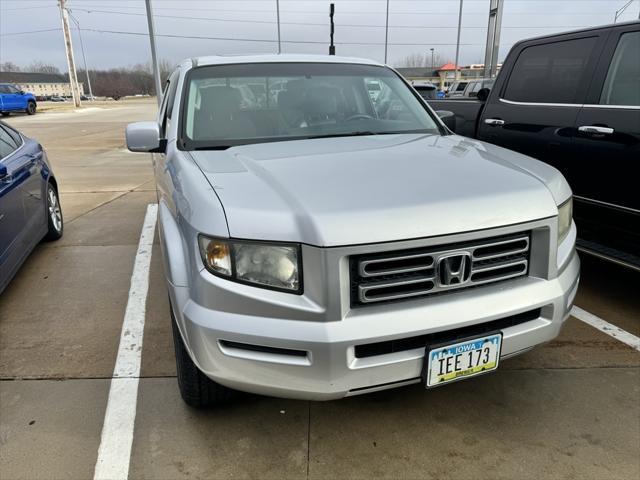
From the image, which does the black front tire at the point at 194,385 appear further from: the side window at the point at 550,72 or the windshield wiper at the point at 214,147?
the side window at the point at 550,72

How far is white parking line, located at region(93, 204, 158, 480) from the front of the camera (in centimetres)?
222

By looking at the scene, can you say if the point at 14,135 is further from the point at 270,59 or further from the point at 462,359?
the point at 462,359

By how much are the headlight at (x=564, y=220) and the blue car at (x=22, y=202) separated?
3.56 metres

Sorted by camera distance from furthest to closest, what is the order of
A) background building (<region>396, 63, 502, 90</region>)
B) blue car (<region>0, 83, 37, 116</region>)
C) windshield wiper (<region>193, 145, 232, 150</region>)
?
background building (<region>396, 63, 502, 90</region>) < blue car (<region>0, 83, 37, 116</region>) < windshield wiper (<region>193, 145, 232, 150</region>)

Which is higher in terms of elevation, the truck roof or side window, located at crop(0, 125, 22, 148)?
the truck roof

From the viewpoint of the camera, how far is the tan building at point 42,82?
102012 mm

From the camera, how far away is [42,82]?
10688 centimetres

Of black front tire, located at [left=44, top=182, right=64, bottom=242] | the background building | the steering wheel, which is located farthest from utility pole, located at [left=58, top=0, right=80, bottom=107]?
the steering wheel

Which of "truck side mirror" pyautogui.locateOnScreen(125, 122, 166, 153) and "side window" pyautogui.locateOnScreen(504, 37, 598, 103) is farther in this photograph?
"side window" pyautogui.locateOnScreen(504, 37, 598, 103)

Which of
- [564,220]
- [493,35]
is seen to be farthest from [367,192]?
[493,35]

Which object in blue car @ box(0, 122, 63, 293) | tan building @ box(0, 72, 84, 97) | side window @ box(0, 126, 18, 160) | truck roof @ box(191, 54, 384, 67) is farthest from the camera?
tan building @ box(0, 72, 84, 97)

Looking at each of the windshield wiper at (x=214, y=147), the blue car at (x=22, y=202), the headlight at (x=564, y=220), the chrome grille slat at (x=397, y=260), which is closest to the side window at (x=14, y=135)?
the blue car at (x=22, y=202)

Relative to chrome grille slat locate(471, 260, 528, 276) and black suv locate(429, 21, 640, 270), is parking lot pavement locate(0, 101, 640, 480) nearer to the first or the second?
black suv locate(429, 21, 640, 270)

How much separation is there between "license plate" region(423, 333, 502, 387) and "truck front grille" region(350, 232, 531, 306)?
224mm
